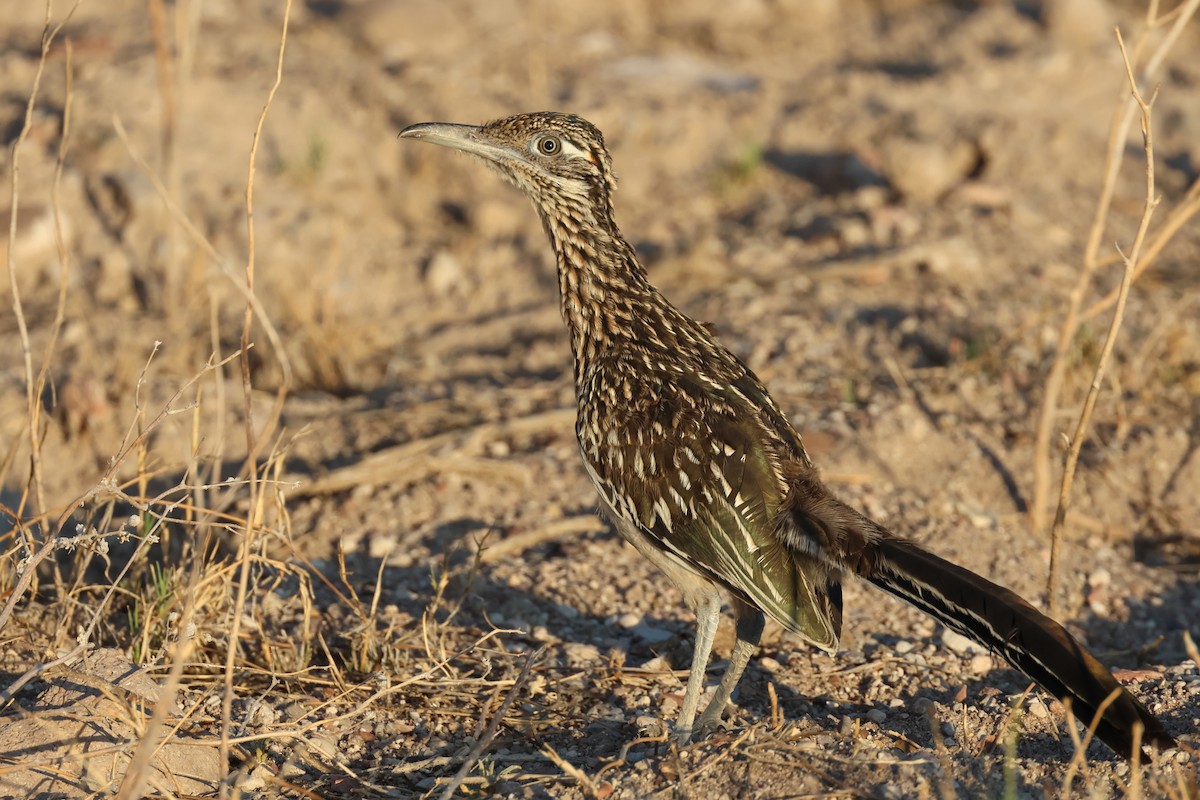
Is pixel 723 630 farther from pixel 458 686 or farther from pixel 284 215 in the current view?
pixel 284 215

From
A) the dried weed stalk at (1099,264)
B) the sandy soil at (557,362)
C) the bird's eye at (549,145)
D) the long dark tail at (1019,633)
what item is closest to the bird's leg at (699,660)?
the sandy soil at (557,362)

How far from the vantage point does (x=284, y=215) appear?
303 inches

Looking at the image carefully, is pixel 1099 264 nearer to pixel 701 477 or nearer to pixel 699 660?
pixel 701 477

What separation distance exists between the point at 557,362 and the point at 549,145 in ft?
7.75

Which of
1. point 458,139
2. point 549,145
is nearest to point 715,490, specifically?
point 549,145

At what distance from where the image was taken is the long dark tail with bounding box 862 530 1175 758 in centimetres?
292

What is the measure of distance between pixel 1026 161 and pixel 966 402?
9.78ft

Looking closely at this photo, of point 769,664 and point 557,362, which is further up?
point 557,362

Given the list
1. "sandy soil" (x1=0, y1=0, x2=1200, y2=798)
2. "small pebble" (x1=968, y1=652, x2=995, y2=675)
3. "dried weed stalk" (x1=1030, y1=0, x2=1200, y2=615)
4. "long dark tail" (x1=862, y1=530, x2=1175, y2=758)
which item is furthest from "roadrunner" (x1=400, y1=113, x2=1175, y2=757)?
"dried weed stalk" (x1=1030, y1=0, x2=1200, y2=615)

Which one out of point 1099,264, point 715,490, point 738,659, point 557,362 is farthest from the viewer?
point 557,362

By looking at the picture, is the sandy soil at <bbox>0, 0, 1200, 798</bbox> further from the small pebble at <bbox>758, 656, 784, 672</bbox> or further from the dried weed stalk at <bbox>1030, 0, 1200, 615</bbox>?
the dried weed stalk at <bbox>1030, 0, 1200, 615</bbox>

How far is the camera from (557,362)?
666 centimetres

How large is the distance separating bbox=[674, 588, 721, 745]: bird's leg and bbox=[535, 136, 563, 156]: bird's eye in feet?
5.33

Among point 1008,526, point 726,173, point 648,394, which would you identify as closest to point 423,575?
point 648,394
